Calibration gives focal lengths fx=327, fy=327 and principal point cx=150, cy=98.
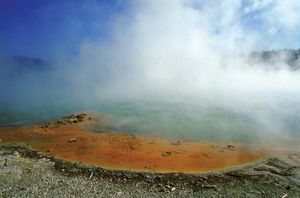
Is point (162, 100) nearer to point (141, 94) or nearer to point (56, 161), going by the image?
point (141, 94)

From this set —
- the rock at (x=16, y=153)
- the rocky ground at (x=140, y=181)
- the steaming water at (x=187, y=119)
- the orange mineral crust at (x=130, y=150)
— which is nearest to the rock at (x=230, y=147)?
the orange mineral crust at (x=130, y=150)

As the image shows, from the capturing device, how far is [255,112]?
21.2m

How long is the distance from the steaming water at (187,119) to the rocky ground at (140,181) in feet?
15.1

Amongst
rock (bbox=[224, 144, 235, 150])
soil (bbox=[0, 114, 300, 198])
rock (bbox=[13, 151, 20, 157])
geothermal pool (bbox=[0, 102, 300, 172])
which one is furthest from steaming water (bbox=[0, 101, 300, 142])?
rock (bbox=[13, 151, 20, 157])

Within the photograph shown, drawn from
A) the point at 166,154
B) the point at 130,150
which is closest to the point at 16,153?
the point at 130,150

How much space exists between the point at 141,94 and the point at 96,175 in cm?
2027

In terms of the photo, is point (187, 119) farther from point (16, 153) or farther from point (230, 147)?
point (16, 153)

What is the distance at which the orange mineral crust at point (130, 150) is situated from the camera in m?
11.7

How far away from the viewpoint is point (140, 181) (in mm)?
9875

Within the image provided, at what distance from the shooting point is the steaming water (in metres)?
16.0

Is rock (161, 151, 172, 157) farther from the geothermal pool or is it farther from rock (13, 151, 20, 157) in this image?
rock (13, 151, 20, 157)

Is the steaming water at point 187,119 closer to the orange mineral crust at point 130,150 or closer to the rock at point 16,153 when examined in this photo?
the orange mineral crust at point 130,150

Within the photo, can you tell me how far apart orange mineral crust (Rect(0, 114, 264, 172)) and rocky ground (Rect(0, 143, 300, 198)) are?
0.88m

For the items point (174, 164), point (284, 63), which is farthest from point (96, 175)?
point (284, 63)
